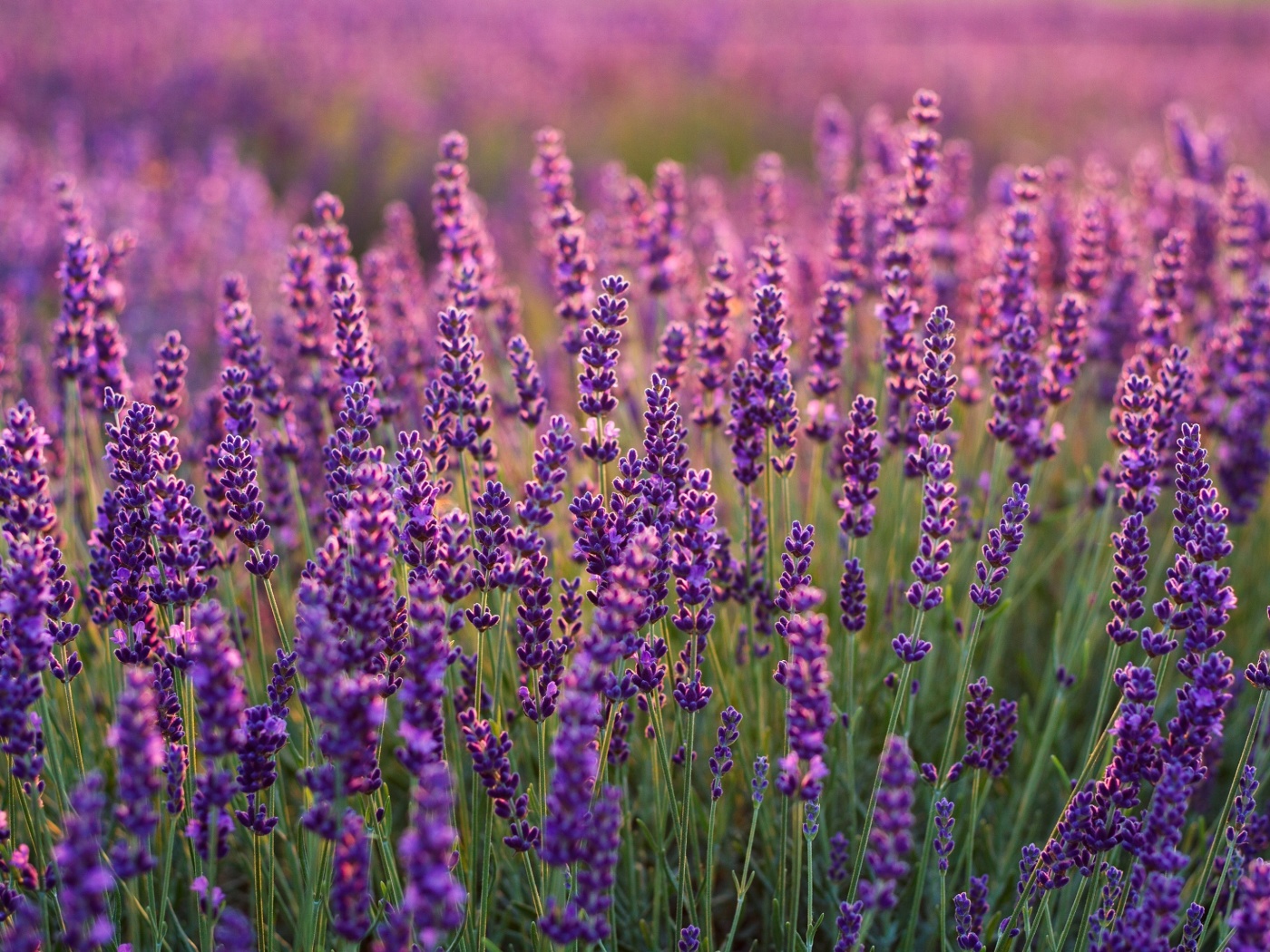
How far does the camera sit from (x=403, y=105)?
1239 centimetres

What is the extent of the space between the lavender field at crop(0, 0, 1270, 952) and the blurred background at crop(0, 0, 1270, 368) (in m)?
1.26

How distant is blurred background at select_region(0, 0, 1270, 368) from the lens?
7648 mm

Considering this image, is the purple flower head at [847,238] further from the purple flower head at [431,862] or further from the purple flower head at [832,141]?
the purple flower head at [431,862]

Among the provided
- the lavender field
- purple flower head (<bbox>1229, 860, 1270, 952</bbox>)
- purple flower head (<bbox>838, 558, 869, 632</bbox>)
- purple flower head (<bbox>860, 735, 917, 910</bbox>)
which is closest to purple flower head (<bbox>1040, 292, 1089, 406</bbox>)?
the lavender field

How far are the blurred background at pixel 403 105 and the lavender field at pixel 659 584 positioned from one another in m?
1.26

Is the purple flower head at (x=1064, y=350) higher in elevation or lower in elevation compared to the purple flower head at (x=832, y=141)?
lower

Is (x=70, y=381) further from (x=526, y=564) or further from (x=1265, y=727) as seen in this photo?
(x=1265, y=727)

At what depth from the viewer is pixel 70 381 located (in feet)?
10.5

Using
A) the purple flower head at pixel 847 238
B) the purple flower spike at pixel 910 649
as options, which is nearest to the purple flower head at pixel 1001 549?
the purple flower spike at pixel 910 649

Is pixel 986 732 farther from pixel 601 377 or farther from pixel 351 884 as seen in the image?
pixel 351 884

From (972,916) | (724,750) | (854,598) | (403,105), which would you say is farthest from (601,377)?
(403,105)

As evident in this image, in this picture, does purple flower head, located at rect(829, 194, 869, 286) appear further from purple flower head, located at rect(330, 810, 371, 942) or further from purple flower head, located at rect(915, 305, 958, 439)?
purple flower head, located at rect(330, 810, 371, 942)

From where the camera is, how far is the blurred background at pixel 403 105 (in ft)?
25.1

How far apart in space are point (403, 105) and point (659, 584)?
11277 mm
